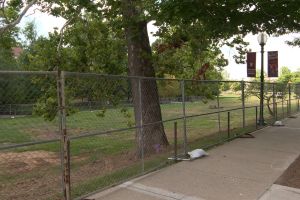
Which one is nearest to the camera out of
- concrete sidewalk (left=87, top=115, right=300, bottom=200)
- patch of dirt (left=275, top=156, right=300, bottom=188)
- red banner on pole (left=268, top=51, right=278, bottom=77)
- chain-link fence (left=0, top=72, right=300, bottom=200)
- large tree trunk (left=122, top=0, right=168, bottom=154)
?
chain-link fence (left=0, top=72, right=300, bottom=200)

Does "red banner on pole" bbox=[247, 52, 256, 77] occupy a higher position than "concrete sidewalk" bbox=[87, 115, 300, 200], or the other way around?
"red banner on pole" bbox=[247, 52, 256, 77]

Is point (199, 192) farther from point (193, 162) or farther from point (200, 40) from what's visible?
point (200, 40)

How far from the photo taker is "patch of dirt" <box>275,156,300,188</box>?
8025mm

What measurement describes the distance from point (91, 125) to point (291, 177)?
3.79m

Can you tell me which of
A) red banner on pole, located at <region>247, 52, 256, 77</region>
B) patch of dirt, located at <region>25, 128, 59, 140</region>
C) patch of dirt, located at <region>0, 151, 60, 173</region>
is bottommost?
patch of dirt, located at <region>0, 151, 60, 173</region>

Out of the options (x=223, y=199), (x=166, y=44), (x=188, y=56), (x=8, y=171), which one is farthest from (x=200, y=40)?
(x=223, y=199)

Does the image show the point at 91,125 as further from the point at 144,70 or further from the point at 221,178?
the point at 144,70

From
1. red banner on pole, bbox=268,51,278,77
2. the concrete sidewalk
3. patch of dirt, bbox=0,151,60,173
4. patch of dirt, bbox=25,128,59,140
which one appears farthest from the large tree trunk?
red banner on pole, bbox=268,51,278,77

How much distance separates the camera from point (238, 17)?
388 inches

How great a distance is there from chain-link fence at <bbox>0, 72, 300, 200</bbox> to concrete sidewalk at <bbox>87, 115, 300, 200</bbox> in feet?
1.51

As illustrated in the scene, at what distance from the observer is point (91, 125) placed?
764 cm

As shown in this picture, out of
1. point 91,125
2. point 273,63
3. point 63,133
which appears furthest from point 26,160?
point 273,63

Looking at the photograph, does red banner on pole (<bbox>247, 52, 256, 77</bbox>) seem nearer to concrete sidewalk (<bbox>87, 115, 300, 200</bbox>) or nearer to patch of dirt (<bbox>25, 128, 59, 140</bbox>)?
concrete sidewalk (<bbox>87, 115, 300, 200</bbox>)

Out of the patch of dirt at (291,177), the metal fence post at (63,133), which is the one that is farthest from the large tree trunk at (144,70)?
the metal fence post at (63,133)
